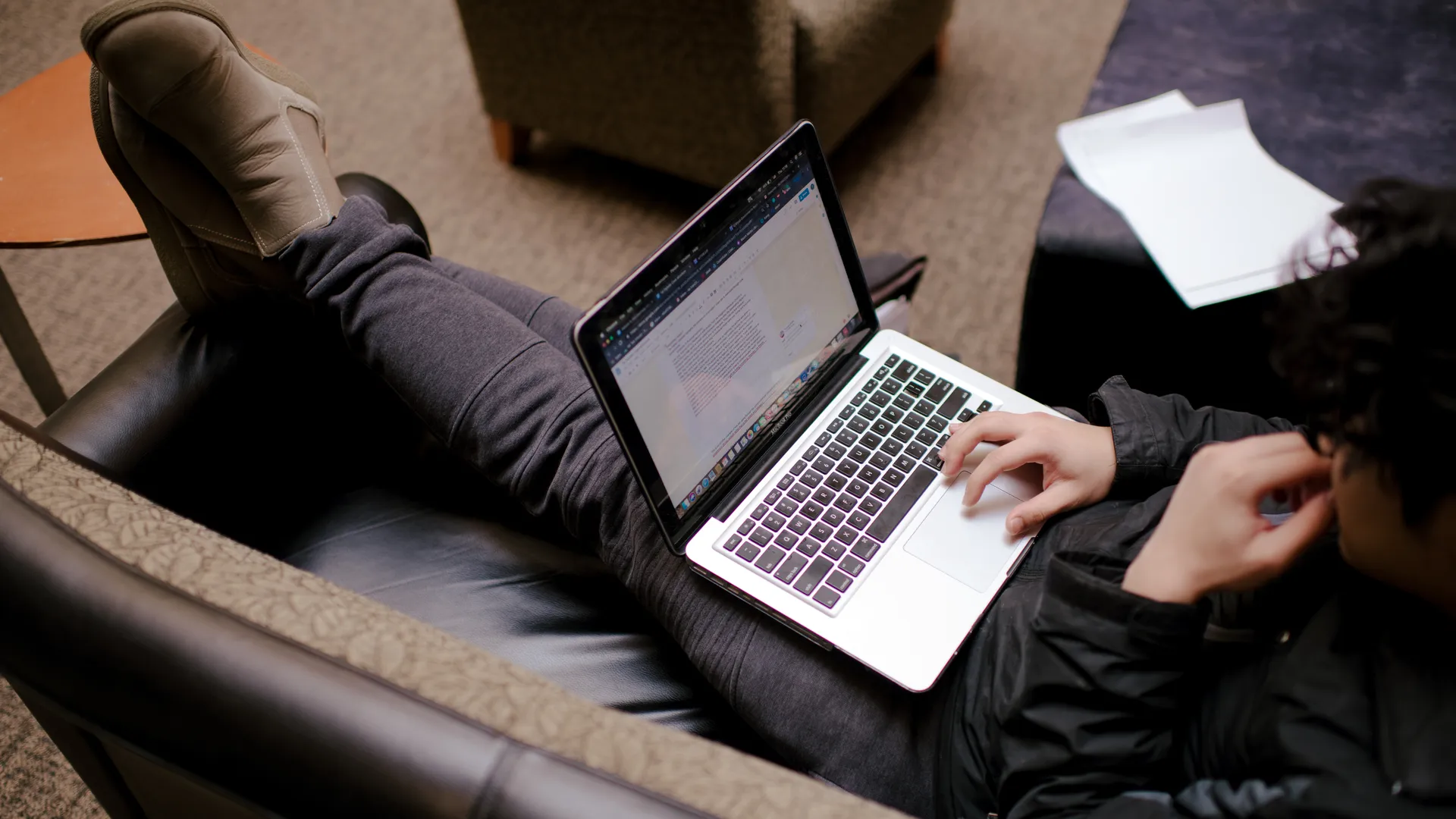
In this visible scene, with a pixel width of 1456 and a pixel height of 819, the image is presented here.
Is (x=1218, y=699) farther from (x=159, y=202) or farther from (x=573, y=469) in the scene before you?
(x=159, y=202)

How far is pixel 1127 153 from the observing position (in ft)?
3.76

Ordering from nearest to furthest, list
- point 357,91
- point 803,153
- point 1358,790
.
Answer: point 1358,790, point 803,153, point 357,91

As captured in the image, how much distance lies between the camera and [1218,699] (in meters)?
0.64

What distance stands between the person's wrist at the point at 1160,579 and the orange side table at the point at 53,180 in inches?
41.8

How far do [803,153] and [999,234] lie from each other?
0.99 metres

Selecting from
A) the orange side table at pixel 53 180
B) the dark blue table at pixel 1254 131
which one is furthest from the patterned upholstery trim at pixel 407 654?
the dark blue table at pixel 1254 131

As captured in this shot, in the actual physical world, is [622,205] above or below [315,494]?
below

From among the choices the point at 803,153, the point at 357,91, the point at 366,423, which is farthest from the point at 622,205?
the point at 803,153

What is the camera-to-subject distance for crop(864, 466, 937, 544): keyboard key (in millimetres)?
798

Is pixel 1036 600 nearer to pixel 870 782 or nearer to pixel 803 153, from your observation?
pixel 870 782

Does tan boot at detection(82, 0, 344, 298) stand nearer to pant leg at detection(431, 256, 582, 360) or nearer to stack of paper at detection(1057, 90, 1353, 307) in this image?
pant leg at detection(431, 256, 582, 360)

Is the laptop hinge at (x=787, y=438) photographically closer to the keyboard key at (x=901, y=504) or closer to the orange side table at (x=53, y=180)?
the keyboard key at (x=901, y=504)

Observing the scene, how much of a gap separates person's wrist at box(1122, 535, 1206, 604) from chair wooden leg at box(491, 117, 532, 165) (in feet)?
4.87

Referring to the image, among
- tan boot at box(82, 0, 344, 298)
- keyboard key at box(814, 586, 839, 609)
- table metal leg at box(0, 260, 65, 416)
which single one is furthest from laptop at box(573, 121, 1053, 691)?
table metal leg at box(0, 260, 65, 416)
